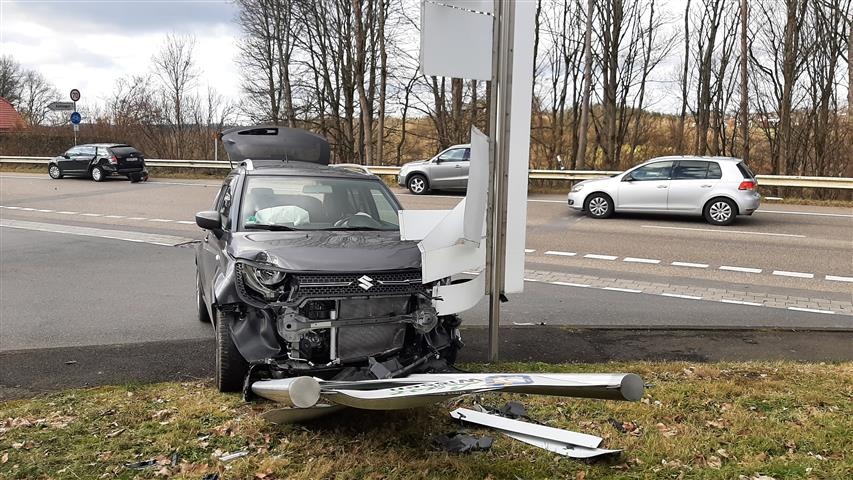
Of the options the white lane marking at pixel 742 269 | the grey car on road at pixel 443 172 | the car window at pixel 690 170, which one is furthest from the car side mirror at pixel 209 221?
the grey car on road at pixel 443 172

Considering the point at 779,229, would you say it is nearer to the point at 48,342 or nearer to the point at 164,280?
the point at 164,280

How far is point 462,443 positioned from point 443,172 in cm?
1823

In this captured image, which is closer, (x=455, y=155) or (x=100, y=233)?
(x=100, y=233)

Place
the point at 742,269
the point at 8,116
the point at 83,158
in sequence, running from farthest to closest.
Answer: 1. the point at 8,116
2. the point at 83,158
3. the point at 742,269

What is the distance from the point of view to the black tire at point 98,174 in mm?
27130

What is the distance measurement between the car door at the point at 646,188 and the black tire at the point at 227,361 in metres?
13.2

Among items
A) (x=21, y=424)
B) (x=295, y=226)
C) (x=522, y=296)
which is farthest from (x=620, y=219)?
(x=21, y=424)

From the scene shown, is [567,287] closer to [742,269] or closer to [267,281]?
[742,269]

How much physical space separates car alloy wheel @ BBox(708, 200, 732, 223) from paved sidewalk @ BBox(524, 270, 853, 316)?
6685 millimetres

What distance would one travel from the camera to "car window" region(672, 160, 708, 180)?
16016 millimetres

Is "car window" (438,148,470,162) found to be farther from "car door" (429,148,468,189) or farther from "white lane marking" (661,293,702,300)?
"white lane marking" (661,293,702,300)

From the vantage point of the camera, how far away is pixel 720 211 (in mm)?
Result: 15523

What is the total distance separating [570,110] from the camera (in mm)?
37469

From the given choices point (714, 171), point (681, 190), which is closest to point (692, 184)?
point (681, 190)
